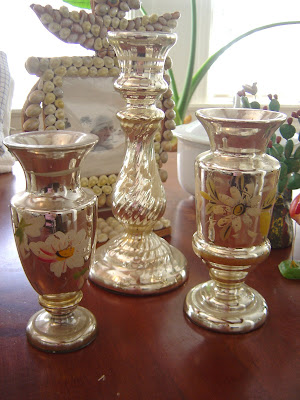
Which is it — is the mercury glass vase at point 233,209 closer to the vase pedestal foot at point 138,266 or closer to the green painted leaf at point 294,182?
the vase pedestal foot at point 138,266

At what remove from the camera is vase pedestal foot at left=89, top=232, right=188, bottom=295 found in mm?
635

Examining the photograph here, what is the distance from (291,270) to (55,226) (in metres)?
0.37

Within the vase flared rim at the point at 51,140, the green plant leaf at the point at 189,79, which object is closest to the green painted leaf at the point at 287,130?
the vase flared rim at the point at 51,140

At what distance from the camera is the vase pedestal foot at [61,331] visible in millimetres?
503

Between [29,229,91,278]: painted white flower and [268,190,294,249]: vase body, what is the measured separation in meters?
0.38

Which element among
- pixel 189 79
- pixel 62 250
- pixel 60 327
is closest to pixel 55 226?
pixel 62 250

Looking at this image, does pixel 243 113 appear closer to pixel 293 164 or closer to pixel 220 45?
pixel 293 164

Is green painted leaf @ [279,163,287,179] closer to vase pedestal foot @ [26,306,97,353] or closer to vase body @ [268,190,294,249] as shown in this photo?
vase body @ [268,190,294,249]

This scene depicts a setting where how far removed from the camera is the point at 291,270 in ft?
2.23

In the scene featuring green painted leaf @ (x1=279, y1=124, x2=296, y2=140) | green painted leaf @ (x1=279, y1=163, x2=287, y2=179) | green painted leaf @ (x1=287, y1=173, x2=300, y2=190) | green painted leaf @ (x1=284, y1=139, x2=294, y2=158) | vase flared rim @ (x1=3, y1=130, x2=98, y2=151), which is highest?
vase flared rim @ (x1=3, y1=130, x2=98, y2=151)

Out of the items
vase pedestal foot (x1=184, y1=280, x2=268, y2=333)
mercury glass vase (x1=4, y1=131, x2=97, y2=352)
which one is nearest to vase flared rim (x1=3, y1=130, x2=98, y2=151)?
mercury glass vase (x1=4, y1=131, x2=97, y2=352)

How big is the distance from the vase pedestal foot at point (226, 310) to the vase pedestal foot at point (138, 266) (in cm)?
5

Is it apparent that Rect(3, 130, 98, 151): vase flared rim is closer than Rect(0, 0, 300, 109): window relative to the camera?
Yes

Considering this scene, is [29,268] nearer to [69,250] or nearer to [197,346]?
[69,250]
